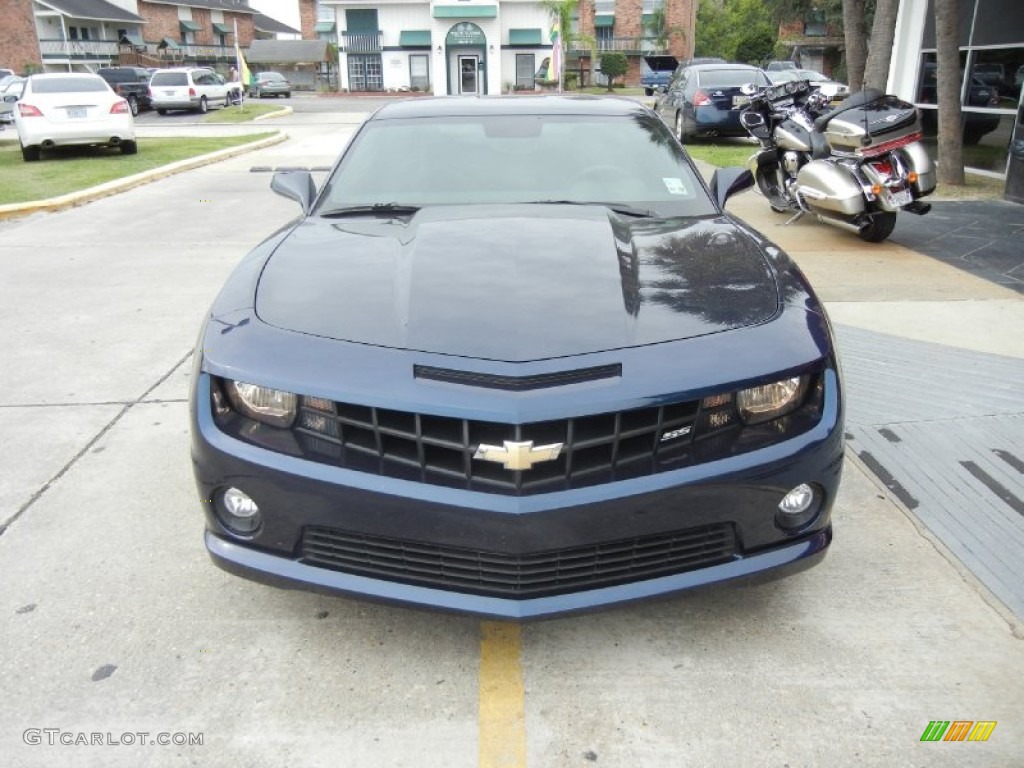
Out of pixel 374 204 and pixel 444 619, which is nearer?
pixel 444 619

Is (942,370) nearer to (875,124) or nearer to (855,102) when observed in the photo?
(875,124)

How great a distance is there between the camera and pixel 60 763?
2246mm

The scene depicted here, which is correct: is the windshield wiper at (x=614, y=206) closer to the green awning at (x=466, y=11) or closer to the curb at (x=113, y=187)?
the curb at (x=113, y=187)

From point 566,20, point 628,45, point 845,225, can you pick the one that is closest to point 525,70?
point 566,20

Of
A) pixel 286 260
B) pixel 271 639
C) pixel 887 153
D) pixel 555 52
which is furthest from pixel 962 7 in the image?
pixel 555 52

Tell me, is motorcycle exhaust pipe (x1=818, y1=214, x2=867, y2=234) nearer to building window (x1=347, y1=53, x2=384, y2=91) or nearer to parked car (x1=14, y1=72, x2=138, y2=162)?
parked car (x1=14, y1=72, x2=138, y2=162)

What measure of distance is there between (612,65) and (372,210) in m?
52.5

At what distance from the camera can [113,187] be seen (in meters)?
12.5

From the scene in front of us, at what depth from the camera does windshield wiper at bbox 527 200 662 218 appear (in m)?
3.68

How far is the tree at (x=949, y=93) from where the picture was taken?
10781mm

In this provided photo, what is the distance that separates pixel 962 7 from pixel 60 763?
47.4 feet

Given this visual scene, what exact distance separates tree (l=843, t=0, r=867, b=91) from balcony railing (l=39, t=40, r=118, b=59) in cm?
5529

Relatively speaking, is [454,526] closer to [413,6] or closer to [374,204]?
[374,204]

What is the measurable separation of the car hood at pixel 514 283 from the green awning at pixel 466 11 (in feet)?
169
